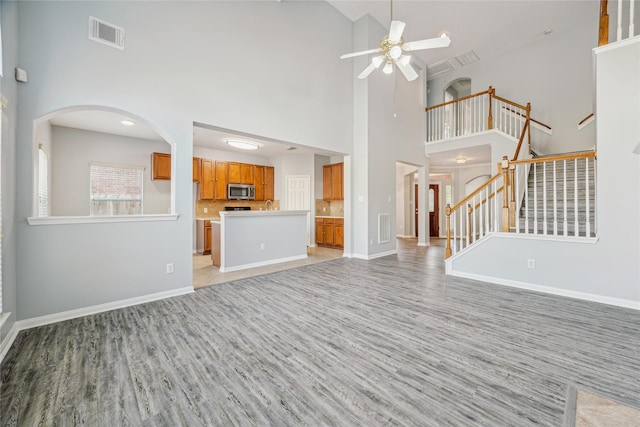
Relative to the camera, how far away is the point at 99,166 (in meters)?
5.57

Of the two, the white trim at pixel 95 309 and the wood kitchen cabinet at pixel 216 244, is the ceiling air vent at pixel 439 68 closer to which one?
the wood kitchen cabinet at pixel 216 244

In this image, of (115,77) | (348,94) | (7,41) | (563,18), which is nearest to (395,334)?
(115,77)

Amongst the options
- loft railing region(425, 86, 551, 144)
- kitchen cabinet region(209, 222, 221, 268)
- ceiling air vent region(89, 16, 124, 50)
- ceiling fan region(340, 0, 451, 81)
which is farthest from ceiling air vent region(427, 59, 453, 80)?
ceiling air vent region(89, 16, 124, 50)

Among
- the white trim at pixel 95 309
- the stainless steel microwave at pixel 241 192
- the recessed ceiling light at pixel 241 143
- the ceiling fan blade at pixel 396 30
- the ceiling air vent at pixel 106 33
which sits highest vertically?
the ceiling fan blade at pixel 396 30

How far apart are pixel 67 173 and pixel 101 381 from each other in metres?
5.36

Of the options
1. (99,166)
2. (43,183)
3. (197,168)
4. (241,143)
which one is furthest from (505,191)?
(99,166)

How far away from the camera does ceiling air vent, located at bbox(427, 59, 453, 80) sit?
7.67 m

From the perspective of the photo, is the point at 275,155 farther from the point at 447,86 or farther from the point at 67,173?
the point at 447,86

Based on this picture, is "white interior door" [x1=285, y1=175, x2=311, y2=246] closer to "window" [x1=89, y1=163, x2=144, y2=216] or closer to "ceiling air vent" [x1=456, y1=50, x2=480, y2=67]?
"window" [x1=89, y1=163, x2=144, y2=216]

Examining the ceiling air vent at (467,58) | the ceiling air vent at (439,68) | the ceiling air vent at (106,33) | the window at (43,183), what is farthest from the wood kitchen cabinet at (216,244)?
the ceiling air vent at (467,58)

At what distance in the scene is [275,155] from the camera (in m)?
8.11

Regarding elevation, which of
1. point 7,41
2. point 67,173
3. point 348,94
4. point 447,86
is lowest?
point 67,173

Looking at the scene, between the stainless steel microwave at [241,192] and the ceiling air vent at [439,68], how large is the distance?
6.52 metres

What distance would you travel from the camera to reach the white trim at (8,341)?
2.00m
